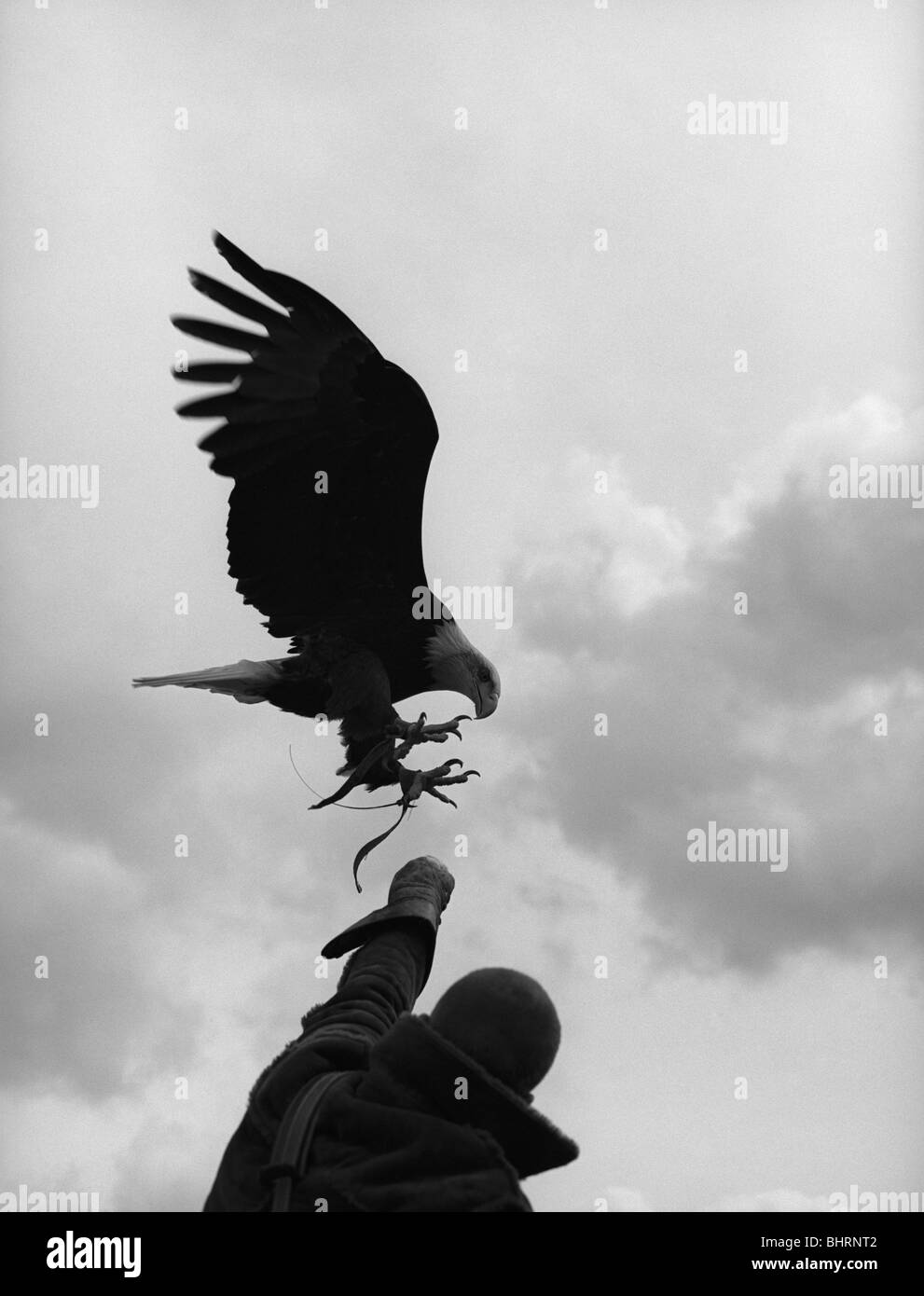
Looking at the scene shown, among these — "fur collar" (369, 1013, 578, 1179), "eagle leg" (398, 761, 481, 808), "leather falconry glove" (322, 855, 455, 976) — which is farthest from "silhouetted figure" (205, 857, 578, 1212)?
"eagle leg" (398, 761, 481, 808)

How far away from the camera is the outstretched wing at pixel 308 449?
21.8 feet

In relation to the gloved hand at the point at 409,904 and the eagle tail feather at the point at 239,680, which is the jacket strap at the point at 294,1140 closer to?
the gloved hand at the point at 409,904

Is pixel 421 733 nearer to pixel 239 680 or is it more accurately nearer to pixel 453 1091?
pixel 239 680

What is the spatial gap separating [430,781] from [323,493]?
155cm

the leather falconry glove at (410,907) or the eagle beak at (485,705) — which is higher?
the eagle beak at (485,705)

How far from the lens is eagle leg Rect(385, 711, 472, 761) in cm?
672

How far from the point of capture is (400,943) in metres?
4.68

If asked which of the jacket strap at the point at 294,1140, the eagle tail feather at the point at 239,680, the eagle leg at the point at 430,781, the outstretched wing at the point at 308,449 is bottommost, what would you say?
the jacket strap at the point at 294,1140

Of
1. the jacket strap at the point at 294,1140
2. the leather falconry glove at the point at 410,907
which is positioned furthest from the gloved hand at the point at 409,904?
the jacket strap at the point at 294,1140

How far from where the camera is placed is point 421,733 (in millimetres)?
6746

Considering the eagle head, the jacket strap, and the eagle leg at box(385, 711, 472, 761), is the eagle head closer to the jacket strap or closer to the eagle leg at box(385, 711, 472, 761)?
the eagle leg at box(385, 711, 472, 761)

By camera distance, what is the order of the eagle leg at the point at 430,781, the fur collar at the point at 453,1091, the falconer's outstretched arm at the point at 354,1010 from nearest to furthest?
the fur collar at the point at 453,1091 < the falconer's outstretched arm at the point at 354,1010 < the eagle leg at the point at 430,781

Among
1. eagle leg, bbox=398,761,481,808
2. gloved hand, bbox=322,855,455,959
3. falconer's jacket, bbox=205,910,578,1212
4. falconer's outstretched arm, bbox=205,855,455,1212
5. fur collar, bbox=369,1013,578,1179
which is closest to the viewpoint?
falconer's jacket, bbox=205,910,578,1212

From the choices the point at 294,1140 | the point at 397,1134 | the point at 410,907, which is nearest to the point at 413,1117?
the point at 397,1134
